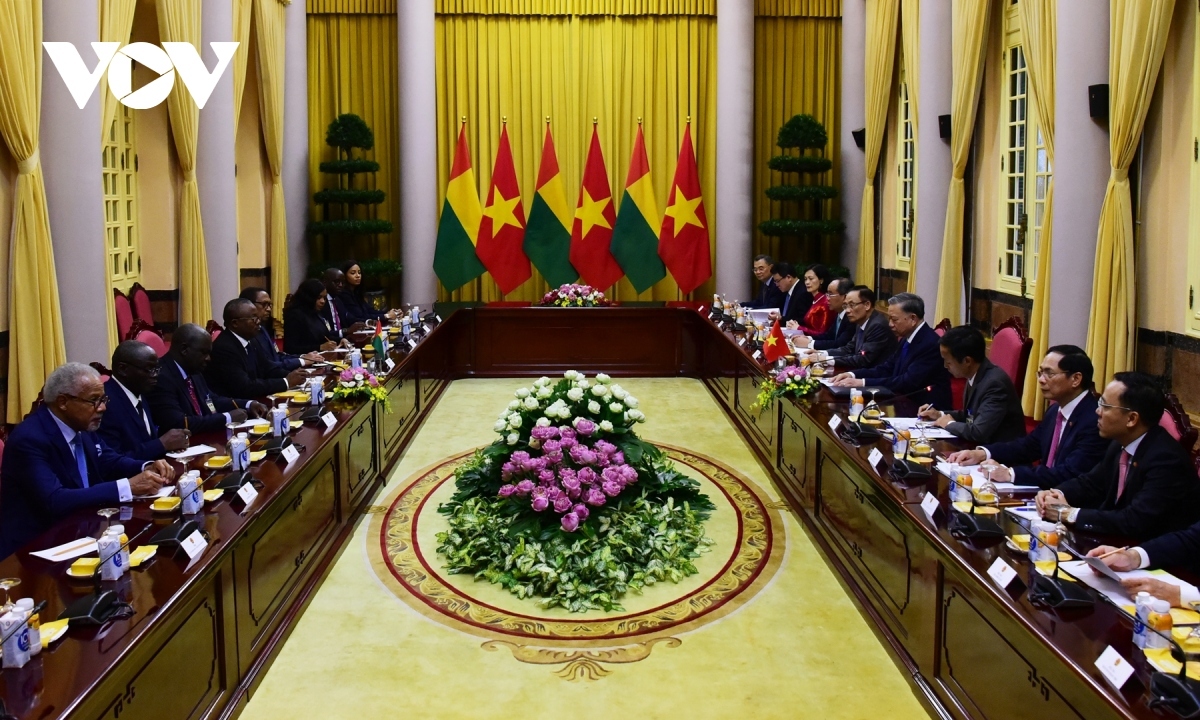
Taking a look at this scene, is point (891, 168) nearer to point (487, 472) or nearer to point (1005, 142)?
point (1005, 142)

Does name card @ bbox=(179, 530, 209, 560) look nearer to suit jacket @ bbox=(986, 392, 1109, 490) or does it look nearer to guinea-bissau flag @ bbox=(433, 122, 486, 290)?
suit jacket @ bbox=(986, 392, 1109, 490)

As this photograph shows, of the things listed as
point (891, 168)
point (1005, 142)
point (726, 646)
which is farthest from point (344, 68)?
point (726, 646)

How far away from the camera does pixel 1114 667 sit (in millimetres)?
2254

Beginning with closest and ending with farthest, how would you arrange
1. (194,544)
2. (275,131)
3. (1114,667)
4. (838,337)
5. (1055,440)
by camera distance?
(1114,667)
(194,544)
(1055,440)
(838,337)
(275,131)

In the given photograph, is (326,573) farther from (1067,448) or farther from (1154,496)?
(1154,496)

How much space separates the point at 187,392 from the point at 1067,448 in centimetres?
373

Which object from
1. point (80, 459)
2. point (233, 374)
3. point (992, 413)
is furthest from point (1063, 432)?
point (233, 374)

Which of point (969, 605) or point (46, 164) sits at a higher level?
point (46, 164)

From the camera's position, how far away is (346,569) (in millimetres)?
4832

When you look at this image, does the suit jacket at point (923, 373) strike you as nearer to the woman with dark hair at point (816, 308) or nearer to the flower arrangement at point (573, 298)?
the woman with dark hair at point (816, 308)

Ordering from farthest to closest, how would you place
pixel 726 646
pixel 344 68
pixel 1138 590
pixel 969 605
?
1. pixel 344 68
2. pixel 726 646
3. pixel 969 605
4. pixel 1138 590

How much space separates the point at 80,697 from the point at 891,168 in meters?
9.38

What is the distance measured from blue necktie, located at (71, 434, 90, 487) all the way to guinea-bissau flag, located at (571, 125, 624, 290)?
24.3ft

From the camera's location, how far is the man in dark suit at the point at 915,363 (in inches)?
218
